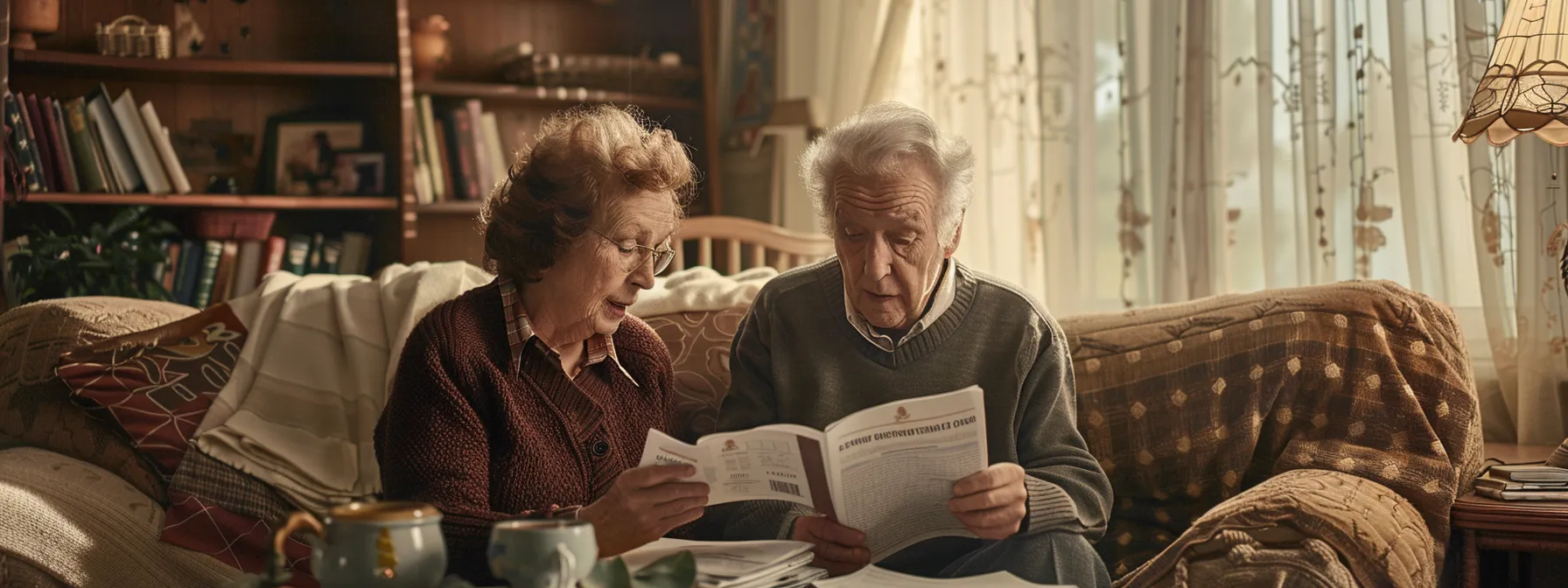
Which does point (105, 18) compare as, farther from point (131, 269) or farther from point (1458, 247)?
point (1458, 247)

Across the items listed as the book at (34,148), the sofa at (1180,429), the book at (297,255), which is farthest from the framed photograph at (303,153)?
the sofa at (1180,429)

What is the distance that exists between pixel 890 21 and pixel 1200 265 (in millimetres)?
1221

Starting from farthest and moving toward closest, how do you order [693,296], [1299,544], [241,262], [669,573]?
[241,262]
[693,296]
[1299,544]
[669,573]

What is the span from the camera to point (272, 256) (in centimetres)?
363

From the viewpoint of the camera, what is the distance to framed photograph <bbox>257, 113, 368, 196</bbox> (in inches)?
146

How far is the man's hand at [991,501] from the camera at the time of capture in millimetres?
1493

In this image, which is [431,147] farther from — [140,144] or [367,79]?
[140,144]

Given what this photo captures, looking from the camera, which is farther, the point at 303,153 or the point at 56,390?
the point at 303,153

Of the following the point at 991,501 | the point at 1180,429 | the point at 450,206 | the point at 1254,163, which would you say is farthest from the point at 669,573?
the point at 450,206

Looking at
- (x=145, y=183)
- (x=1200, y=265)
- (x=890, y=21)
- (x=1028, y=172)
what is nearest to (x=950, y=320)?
(x=1200, y=265)

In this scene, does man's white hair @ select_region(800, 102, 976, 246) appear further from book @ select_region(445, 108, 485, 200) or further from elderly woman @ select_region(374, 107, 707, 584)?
book @ select_region(445, 108, 485, 200)

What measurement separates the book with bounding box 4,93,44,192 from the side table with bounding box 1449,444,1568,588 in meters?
3.35

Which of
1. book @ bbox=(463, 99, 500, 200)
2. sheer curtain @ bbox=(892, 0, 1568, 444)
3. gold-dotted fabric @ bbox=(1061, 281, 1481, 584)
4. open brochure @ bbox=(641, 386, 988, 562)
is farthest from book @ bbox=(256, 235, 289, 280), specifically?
open brochure @ bbox=(641, 386, 988, 562)

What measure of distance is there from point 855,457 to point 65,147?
283cm
